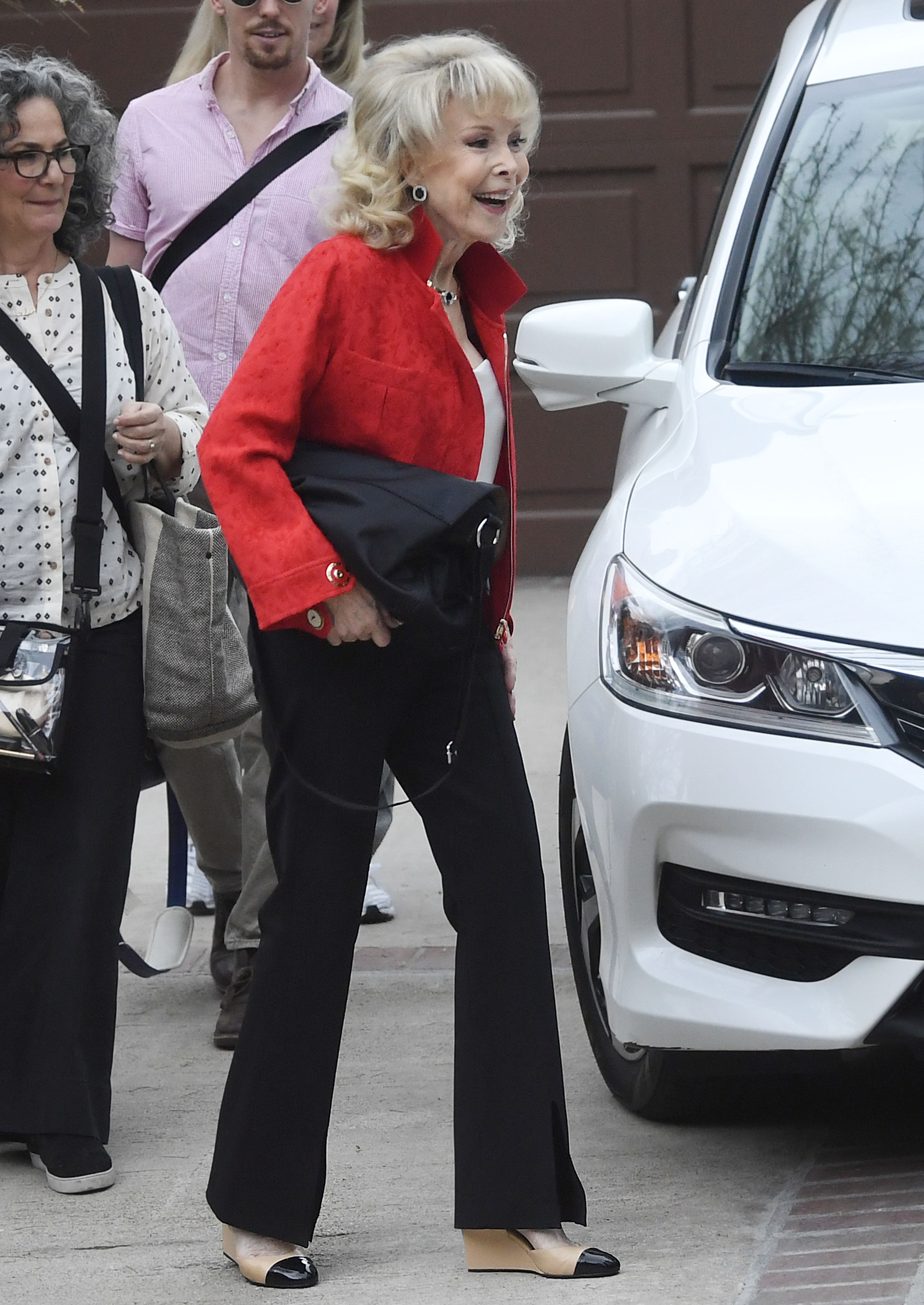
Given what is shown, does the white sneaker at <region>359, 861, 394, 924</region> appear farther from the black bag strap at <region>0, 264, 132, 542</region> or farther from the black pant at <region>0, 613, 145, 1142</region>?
the black bag strap at <region>0, 264, 132, 542</region>

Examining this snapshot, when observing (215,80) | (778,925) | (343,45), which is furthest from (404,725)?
(343,45)

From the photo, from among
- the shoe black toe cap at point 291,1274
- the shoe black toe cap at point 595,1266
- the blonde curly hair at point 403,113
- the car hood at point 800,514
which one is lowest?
the shoe black toe cap at point 291,1274

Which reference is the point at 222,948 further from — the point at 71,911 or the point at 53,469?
the point at 53,469

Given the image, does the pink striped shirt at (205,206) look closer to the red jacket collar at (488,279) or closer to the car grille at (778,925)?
the red jacket collar at (488,279)

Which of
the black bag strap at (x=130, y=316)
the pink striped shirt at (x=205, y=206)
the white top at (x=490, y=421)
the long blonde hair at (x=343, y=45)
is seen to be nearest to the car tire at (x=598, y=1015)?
the white top at (x=490, y=421)

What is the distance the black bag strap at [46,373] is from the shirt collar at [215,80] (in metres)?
1.11

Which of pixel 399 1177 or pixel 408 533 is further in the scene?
pixel 399 1177

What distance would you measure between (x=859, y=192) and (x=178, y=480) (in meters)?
1.38

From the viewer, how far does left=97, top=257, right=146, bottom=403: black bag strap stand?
3.55 metres

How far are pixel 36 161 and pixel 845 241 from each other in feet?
4.79

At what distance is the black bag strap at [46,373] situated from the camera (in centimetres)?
340

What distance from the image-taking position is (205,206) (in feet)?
14.0

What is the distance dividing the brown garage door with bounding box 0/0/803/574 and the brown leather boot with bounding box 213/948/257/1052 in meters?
4.47

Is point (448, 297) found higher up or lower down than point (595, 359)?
higher up
